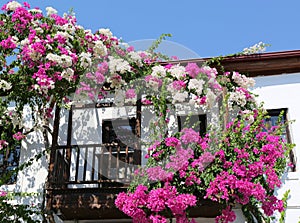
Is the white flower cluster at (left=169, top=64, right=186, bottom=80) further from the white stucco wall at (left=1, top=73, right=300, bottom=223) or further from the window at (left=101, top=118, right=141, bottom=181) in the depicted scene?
the window at (left=101, top=118, right=141, bottom=181)

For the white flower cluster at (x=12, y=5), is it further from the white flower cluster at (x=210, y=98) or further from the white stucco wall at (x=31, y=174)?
the white flower cluster at (x=210, y=98)

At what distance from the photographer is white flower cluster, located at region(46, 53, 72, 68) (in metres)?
7.73

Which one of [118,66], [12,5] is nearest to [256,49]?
[118,66]

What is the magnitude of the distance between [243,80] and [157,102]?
185 centimetres

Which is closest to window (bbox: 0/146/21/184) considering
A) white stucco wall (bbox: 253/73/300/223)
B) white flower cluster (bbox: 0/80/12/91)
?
white flower cluster (bbox: 0/80/12/91)

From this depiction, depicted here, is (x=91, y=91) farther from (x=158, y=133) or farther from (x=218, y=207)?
(x=218, y=207)

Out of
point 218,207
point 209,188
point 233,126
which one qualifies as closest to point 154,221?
point 209,188

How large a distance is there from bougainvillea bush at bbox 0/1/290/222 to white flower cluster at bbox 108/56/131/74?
2cm

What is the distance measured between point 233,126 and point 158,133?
4.69 feet

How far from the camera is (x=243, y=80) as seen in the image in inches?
351

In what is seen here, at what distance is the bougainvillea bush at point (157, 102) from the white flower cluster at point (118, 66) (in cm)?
2

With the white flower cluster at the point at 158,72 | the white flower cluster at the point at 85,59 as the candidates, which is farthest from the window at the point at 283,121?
the white flower cluster at the point at 85,59

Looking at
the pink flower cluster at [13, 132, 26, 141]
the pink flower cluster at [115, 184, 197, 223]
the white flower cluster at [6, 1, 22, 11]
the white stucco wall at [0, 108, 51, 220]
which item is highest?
the white flower cluster at [6, 1, 22, 11]

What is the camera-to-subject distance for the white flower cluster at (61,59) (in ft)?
25.4
